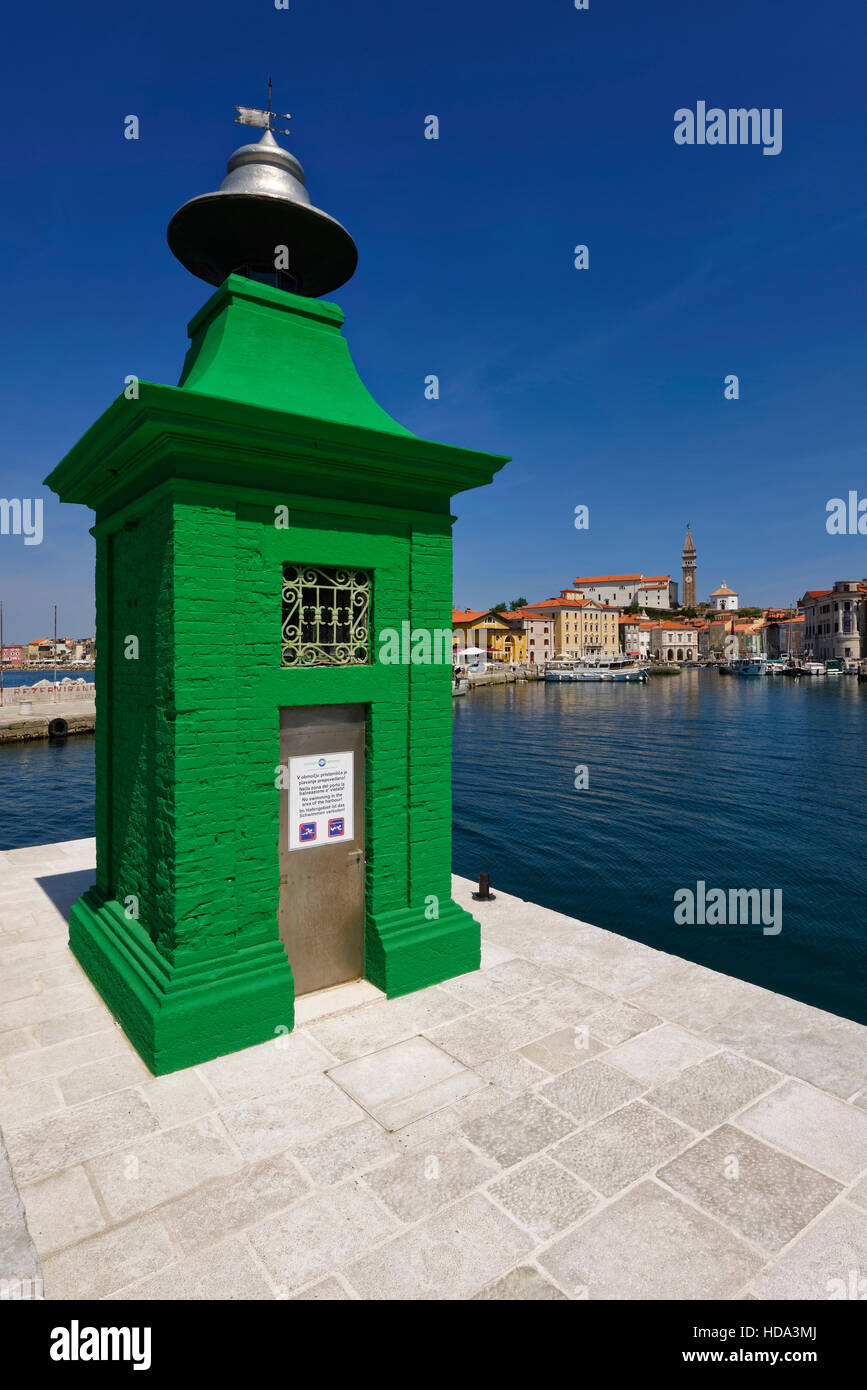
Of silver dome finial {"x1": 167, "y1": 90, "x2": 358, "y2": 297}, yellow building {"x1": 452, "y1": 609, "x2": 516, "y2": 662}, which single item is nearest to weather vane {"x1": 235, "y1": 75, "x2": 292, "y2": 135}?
silver dome finial {"x1": 167, "y1": 90, "x2": 358, "y2": 297}

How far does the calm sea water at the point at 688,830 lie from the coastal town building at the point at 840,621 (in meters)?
80.3

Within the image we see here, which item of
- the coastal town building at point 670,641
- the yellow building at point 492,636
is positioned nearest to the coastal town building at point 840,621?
the coastal town building at point 670,641

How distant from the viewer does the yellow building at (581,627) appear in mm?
122812

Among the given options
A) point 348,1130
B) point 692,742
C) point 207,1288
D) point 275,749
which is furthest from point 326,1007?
point 692,742

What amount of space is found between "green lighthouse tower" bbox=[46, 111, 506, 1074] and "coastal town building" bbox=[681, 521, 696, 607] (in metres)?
189

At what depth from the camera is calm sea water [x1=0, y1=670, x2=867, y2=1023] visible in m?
12.7

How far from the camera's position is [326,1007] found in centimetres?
630

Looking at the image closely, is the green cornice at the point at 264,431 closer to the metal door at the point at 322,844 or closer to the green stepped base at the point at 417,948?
the metal door at the point at 322,844

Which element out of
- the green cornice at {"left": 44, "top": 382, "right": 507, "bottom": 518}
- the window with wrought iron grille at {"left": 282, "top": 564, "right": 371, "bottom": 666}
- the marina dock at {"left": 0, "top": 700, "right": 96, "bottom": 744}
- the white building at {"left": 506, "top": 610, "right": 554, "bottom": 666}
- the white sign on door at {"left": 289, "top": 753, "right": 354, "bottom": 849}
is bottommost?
the marina dock at {"left": 0, "top": 700, "right": 96, "bottom": 744}

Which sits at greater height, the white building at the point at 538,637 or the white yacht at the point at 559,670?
the white building at the point at 538,637

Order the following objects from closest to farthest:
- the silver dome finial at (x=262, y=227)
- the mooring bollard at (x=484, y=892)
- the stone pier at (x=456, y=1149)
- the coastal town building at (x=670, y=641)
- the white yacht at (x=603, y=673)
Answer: the stone pier at (x=456, y=1149)
the silver dome finial at (x=262, y=227)
the mooring bollard at (x=484, y=892)
the white yacht at (x=603, y=673)
the coastal town building at (x=670, y=641)

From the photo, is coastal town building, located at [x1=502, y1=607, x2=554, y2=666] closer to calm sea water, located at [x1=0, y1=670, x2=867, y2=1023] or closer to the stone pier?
calm sea water, located at [x1=0, y1=670, x2=867, y2=1023]

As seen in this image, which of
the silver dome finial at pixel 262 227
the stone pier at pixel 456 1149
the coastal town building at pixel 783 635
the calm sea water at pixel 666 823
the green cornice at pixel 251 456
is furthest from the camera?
the coastal town building at pixel 783 635

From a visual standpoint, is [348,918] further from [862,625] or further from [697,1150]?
[862,625]
